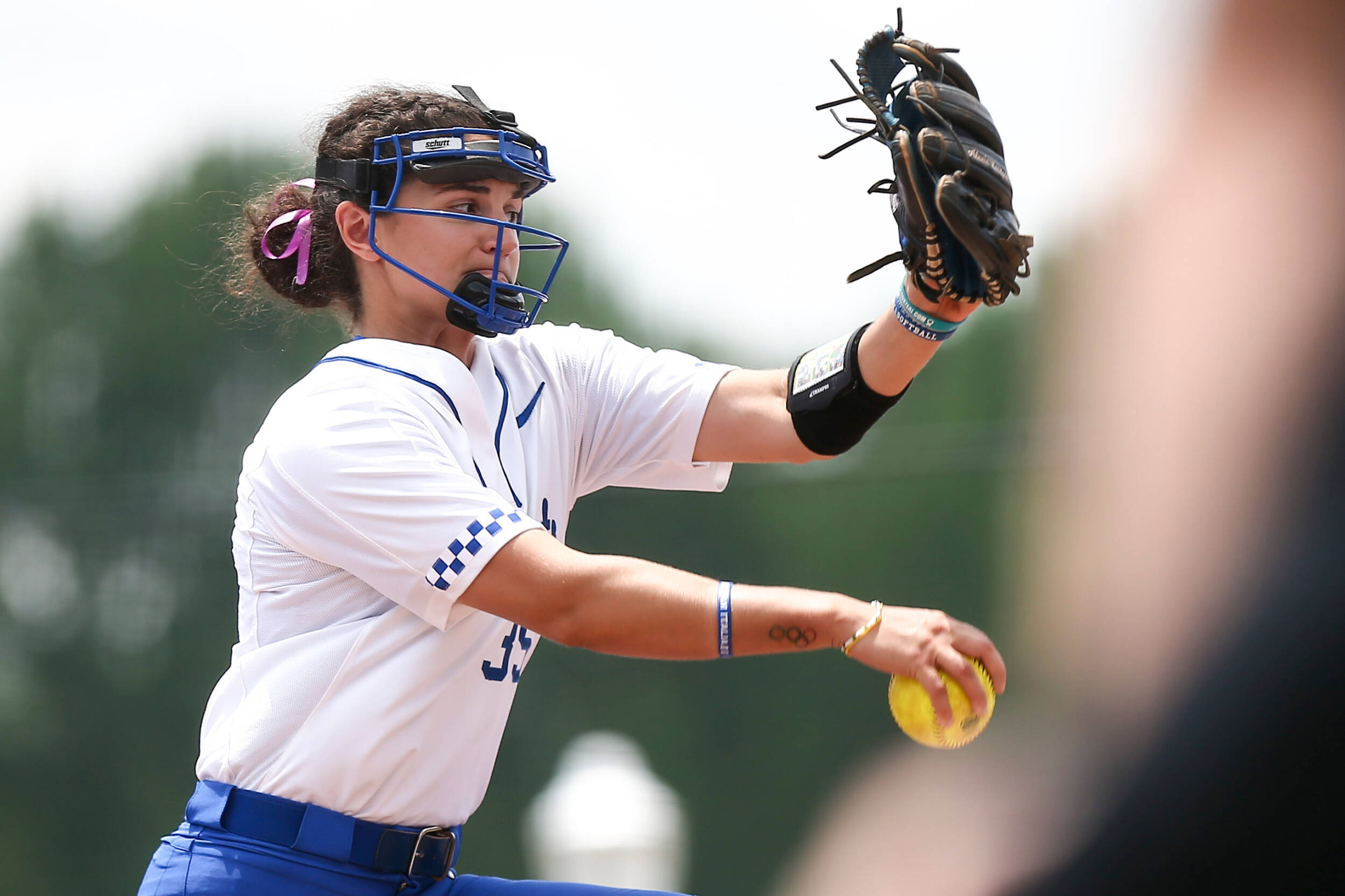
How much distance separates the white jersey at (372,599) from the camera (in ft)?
8.25

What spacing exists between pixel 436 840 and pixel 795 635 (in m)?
0.92

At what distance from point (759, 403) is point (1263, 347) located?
12.1 ft

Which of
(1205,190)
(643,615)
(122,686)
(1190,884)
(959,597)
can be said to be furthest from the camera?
(122,686)

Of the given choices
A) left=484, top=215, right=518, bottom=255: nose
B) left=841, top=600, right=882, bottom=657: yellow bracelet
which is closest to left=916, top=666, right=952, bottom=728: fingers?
left=841, top=600, right=882, bottom=657: yellow bracelet

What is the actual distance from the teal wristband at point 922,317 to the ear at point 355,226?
126 cm

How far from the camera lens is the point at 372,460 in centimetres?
254

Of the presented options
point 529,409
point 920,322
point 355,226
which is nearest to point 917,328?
point 920,322

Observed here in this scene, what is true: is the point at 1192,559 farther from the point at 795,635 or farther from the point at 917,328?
the point at 795,635

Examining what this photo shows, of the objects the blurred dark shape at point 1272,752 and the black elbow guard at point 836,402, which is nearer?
the black elbow guard at point 836,402

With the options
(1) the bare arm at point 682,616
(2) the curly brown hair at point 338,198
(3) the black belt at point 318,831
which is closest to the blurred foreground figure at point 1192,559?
(1) the bare arm at point 682,616

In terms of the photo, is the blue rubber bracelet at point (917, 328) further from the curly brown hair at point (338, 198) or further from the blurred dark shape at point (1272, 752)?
the blurred dark shape at point (1272, 752)

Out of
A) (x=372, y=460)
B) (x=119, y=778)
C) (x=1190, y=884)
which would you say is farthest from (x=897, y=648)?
(x=119, y=778)

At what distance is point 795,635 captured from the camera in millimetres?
2244

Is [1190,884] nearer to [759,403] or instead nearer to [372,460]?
[759,403]
